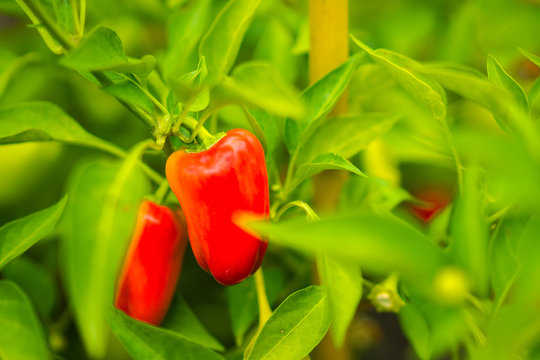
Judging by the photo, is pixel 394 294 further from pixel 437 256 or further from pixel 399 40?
pixel 399 40

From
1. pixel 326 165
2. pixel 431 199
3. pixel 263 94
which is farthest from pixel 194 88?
pixel 431 199

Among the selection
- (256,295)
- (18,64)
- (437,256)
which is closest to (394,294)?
(256,295)

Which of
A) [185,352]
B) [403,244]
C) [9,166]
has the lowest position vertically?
[9,166]

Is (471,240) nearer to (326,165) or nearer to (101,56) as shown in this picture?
(326,165)

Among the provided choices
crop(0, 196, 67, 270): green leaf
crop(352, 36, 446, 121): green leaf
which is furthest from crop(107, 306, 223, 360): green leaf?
crop(352, 36, 446, 121): green leaf

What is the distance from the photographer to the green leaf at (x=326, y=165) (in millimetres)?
519

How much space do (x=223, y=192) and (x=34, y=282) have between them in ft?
1.29

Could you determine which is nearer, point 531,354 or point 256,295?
point 531,354

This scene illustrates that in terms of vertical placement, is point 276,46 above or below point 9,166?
above

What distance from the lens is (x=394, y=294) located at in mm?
631

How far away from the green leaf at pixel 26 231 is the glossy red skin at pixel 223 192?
0.40ft

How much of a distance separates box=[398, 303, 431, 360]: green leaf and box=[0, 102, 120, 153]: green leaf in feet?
1.22

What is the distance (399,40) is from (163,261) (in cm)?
57

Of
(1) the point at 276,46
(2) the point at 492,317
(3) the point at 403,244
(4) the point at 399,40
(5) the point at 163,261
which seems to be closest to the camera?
(3) the point at 403,244
